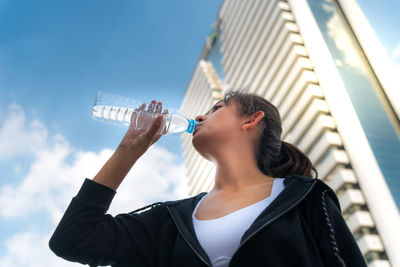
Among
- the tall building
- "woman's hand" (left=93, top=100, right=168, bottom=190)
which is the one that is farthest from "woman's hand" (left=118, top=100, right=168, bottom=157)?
the tall building

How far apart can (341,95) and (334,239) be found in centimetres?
2828

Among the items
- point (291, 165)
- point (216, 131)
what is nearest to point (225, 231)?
point (216, 131)

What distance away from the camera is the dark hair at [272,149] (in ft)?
7.59

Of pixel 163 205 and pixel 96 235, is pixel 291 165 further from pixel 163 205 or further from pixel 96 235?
pixel 96 235

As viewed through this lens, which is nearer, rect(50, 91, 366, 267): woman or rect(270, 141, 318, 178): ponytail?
rect(50, 91, 366, 267): woman

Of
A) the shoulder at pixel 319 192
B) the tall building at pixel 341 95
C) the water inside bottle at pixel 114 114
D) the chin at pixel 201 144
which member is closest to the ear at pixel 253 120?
the chin at pixel 201 144

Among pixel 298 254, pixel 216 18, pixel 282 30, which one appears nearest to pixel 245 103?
pixel 298 254

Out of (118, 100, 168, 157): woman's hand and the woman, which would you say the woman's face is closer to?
the woman

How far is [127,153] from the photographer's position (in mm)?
Answer: 1950

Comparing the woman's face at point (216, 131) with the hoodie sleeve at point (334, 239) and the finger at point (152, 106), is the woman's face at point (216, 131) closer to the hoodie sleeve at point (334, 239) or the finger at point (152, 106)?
the finger at point (152, 106)

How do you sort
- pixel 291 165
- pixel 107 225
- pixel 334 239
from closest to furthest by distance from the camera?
pixel 334 239 < pixel 107 225 < pixel 291 165

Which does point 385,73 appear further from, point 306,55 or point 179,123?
point 179,123

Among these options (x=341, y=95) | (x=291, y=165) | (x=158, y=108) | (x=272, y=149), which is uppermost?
(x=341, y=95)

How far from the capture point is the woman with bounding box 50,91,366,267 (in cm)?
154
